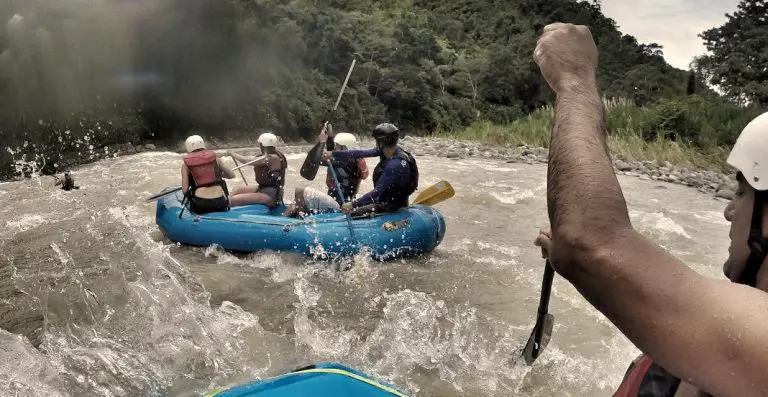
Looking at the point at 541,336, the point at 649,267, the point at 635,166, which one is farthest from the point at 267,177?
the point at 635,166

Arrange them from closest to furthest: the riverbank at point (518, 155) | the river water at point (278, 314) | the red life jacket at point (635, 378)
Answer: the red life jacket at point (635, 378), the river water at point (278, 314), the riverbank at point (518, 155)

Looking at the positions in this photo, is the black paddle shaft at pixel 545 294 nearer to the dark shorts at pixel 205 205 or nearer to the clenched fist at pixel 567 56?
the clenched fist at pixel 567 56

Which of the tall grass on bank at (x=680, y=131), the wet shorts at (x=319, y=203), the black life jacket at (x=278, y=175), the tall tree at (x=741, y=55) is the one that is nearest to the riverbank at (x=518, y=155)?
the tall grass on bank at (x=680, y=131)

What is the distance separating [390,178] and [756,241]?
189 inches

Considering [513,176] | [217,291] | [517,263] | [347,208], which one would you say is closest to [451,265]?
[517,263]

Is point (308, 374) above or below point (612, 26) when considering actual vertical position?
below

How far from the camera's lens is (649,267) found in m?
0.78

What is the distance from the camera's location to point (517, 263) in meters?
6.23

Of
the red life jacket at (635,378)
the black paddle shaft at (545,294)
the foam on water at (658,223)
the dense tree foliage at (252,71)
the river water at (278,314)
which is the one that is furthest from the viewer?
the dense tree foliage at (252,71)

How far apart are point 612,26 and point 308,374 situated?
48.1m

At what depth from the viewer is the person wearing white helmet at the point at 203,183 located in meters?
6.26

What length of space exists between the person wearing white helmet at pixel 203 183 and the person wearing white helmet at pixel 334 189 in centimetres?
72

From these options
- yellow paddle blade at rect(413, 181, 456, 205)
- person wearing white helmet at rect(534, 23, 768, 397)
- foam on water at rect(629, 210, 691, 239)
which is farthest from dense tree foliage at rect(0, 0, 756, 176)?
person wearing white helmet at rect(534, 23, 768, 397)

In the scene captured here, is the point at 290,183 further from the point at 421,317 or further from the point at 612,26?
the point at 612,26
